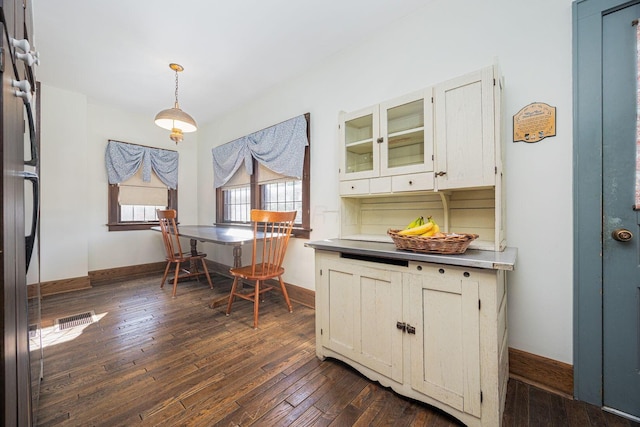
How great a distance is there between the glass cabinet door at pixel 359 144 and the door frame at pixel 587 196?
1159mm

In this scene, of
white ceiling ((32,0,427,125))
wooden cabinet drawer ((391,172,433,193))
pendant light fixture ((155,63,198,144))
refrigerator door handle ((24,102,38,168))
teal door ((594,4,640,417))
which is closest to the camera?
refrigerator door handle ((24,102,38,168))

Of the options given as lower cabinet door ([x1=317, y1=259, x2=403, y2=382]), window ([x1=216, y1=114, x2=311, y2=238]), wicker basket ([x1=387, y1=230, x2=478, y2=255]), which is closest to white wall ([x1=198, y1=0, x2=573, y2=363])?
wicker basket ([x1=387, y1=230, x2=478, y2=255])

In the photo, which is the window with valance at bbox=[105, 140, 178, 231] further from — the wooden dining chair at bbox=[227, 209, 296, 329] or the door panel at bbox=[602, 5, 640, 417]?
the door panel at bbox=[602, 5, 640, 417]

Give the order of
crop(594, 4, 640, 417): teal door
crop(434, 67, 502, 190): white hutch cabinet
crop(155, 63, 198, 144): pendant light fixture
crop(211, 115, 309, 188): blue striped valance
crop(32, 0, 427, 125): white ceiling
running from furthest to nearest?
crop(211, 115, 309, 188): blue striped valance, crop(155, 63, 198, 144): pendant light fixture, crop(32, 0, 427, 125): white ceiling, crop(434, 67, 502, 190): white hutch cabinet, crop(594, 4, 640, 417): teal door

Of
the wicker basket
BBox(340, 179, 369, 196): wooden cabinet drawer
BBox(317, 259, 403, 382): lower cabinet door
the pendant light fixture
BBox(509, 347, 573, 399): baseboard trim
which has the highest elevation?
the pendant light fixture

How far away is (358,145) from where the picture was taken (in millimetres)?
2072

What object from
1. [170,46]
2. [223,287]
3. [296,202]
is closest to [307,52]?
[170,46]

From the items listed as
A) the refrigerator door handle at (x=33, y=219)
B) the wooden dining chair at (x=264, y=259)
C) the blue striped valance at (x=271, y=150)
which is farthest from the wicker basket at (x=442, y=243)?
the blue striped valance at (x=271, y=150)

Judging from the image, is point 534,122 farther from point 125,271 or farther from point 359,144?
point 125,271

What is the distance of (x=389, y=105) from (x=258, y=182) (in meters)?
2.35

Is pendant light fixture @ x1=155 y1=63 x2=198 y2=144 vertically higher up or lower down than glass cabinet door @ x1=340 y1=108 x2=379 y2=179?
higher up

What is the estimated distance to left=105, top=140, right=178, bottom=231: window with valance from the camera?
396 centimetres

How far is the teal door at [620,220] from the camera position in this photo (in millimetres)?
1323

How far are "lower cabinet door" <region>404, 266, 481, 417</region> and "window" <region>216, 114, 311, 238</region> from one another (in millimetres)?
1731
